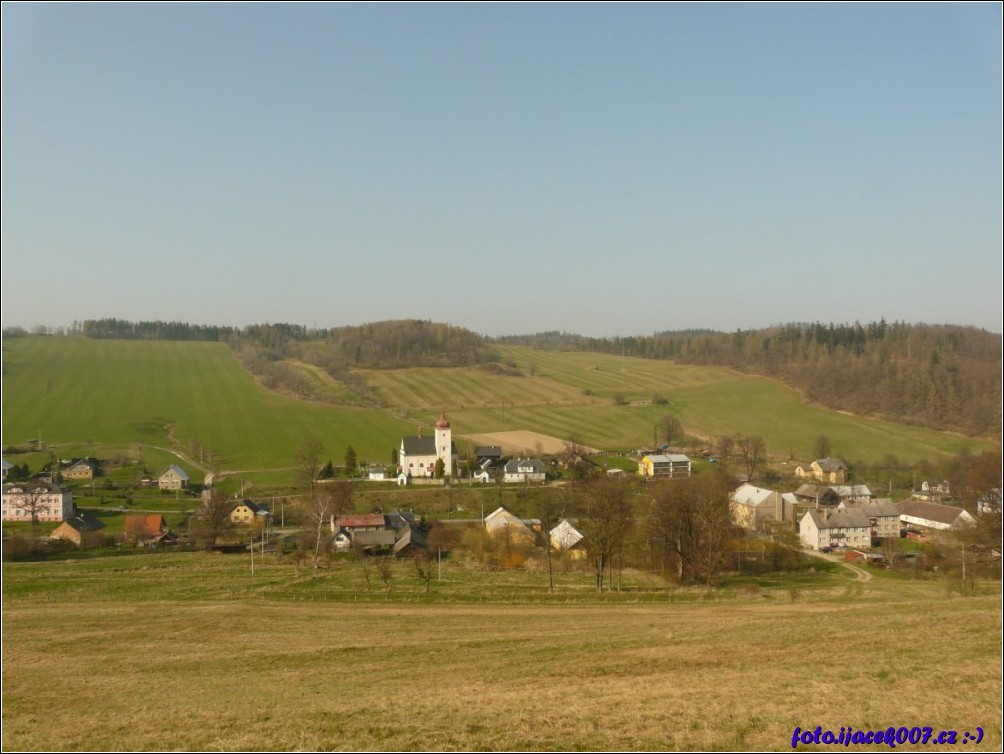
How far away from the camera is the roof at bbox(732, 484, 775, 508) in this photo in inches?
1964

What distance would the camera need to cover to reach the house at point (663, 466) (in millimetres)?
59438

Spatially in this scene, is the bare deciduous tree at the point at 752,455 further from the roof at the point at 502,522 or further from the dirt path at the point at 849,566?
the roof at the point at 502,522

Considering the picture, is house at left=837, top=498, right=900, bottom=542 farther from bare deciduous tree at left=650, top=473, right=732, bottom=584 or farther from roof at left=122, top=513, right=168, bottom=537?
roof at left=122, top=513, right=168, bottom=537

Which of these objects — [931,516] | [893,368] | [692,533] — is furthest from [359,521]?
[893,368]

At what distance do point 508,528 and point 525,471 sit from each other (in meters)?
19.7

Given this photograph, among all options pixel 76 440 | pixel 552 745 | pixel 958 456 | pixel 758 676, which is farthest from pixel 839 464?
pixel 76 440

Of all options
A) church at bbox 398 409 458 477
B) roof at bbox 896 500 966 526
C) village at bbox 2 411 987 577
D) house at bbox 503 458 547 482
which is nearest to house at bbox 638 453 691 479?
village at bbox 2 411 987 577

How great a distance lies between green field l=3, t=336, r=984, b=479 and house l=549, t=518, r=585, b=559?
27968 mm

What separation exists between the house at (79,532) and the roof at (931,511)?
5076 cm

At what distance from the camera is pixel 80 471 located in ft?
189

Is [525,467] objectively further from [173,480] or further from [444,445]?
[173,480]

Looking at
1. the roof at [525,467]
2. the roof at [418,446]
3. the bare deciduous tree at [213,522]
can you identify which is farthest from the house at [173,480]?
the roof at [525,467]

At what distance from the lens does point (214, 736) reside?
440 inches

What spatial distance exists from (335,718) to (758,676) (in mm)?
7374
